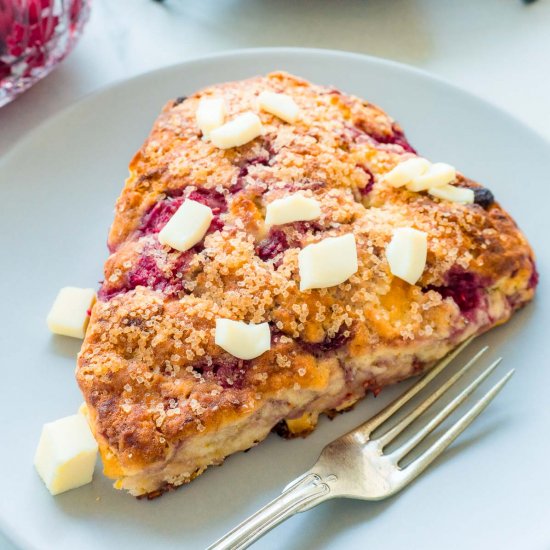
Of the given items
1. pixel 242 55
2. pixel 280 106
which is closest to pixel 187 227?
pixel 280 106

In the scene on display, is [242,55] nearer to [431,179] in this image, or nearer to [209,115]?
[209,115]

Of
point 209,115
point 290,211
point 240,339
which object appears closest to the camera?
point 240,339

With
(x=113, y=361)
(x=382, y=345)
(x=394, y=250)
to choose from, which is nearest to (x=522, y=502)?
(x=382, y=345)

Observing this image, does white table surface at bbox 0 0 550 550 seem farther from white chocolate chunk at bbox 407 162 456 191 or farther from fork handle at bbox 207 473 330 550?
fork handle at bbox 207 473 330 550

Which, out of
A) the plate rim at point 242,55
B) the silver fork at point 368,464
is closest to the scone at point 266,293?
the silver fork at point 368,464

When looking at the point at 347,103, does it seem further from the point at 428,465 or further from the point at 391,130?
the point at 428,465

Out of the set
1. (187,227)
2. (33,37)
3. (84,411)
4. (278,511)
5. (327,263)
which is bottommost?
(84,411)

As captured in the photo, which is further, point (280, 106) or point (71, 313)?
point (280, 106)
